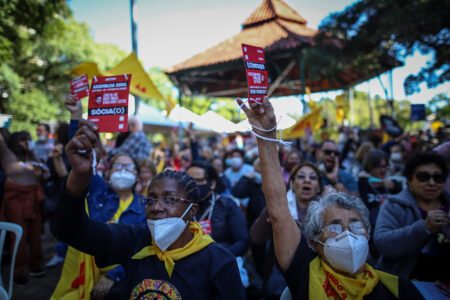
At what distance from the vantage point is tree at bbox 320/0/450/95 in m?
7.70

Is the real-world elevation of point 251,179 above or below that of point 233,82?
below

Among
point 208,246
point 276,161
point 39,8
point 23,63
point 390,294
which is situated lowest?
point 390,294

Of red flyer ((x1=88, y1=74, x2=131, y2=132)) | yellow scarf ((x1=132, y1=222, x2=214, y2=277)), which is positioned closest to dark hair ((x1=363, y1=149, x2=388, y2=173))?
yellow scarf ((x1=132, y1=222, x2=214, y2=277))

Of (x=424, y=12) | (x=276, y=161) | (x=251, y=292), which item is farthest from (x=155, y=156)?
(x=276, y=161)

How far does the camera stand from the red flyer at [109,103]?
1873 mm

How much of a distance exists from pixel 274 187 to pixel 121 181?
197 centimetres

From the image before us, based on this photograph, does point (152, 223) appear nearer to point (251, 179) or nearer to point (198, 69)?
point (251, 179)

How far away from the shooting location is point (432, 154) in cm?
299

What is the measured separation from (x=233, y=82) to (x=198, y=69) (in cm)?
308

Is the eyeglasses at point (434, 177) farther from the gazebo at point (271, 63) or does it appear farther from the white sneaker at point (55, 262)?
the gazebo at point (271, 63)

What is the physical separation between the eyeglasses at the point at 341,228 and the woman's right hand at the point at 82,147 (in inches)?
49.1

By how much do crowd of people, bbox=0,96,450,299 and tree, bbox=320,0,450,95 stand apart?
4.91 metres

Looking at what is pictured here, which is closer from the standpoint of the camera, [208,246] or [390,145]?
[208,246]

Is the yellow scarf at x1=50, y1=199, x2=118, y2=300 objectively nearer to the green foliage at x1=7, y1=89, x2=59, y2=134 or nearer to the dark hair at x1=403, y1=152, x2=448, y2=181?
the dark hair at x1=403, y1=152, x2=448, y2=181
